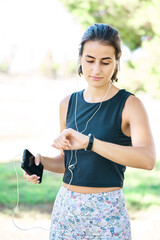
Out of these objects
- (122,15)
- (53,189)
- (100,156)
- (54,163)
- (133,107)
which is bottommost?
(53,189)

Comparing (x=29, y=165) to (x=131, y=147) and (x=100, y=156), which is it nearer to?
(x=100, y=156)

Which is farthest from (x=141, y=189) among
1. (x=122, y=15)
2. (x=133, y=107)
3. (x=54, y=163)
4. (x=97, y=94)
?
(x=133, y=107)

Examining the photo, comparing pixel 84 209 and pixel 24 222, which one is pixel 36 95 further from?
pixel 84 209

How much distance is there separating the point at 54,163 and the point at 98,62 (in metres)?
0.59

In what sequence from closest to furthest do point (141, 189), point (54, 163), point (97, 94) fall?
point (97, 94), point (54, 163), point (141, 189)

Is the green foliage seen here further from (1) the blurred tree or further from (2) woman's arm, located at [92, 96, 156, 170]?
(2) woman's arm, located at [92, 96, 156, 170]

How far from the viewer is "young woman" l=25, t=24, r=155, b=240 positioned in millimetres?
1673

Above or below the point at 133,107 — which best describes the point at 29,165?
below

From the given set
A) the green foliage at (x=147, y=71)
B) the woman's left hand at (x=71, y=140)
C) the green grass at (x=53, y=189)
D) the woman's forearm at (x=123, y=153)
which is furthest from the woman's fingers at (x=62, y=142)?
the green foliage at (x=147, y=71)

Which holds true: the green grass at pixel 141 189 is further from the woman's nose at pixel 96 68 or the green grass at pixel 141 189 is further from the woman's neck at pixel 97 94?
the woman's nose at pixel 96 68

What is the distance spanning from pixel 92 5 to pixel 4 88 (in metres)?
Answer: 10.4

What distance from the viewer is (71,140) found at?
1571 millimetres

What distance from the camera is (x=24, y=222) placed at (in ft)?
14.9

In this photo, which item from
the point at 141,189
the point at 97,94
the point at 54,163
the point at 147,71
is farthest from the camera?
the point at 147,71
